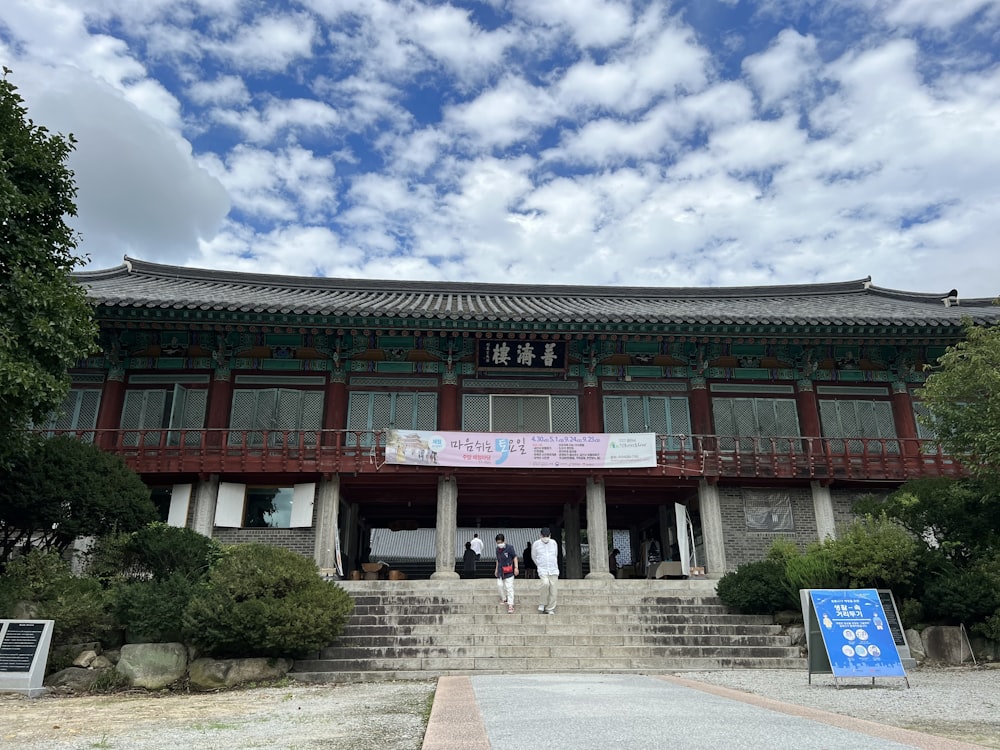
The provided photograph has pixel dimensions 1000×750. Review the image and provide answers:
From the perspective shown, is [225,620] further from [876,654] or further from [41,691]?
[876,654]

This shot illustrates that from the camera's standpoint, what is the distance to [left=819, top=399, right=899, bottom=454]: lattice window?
2094 cm

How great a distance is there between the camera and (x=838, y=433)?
20969mm

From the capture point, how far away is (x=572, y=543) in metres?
22.2

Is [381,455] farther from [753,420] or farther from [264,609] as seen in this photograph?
[753,420]

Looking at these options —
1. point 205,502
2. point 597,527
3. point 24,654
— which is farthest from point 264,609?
point 597,527

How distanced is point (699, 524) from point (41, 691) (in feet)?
50.7

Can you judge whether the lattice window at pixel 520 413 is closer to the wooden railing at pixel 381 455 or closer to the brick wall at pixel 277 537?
the wooden railing at pixel 381 455

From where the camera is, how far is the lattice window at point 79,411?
1991cm

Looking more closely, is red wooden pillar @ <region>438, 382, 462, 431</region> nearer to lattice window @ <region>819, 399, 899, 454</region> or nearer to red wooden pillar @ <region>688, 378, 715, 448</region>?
red wooden pillar @ <region>688, 378, 715, 448</region>

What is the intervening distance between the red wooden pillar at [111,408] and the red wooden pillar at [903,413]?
2156 cm

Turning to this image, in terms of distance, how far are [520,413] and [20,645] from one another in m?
13.1

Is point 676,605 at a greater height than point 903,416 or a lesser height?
lesser

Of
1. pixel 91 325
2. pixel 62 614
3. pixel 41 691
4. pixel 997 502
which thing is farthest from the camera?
pixel 997 502

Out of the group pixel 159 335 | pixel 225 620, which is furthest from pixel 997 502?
pixel 159 335
